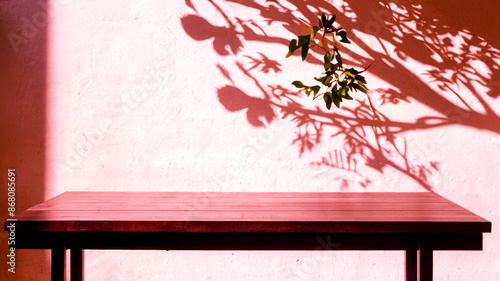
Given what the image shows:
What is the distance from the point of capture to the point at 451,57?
2.37 metres

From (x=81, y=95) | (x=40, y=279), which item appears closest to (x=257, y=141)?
(x=81, y=95)

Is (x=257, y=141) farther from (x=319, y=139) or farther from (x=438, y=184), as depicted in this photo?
(x=438, y=184)

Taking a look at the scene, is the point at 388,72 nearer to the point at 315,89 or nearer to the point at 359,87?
the point at 359,87

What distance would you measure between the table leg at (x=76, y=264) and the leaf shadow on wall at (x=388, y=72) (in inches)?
39.2

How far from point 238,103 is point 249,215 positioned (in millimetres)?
1031

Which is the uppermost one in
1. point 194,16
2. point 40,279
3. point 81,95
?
point 194,16

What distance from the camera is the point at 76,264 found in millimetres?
1812

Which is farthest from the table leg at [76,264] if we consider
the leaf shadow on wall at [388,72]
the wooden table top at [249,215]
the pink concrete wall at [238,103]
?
the leaf shadow on wall at [388,72]

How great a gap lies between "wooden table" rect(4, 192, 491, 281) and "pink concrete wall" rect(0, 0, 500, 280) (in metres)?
0.80

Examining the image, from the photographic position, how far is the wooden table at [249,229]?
136 cm

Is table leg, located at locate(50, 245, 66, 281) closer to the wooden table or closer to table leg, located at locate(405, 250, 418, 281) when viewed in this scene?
the wooden table

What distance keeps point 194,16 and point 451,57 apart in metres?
1.32

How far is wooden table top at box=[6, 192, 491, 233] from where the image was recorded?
1.36 metres

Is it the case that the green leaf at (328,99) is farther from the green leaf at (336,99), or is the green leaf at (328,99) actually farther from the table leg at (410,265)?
the table leg at (410,265)
